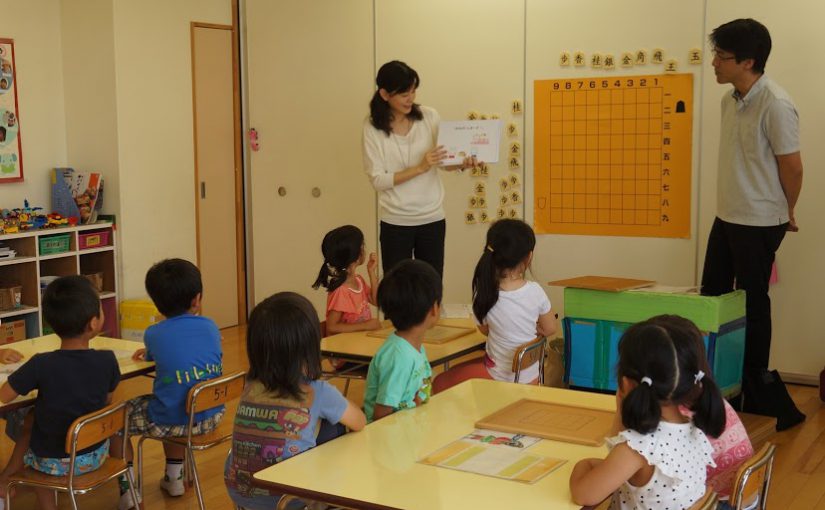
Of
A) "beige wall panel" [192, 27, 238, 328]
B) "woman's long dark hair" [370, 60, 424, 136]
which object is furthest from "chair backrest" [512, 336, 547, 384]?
"beige wall panel" [192, 27, 238, 328]

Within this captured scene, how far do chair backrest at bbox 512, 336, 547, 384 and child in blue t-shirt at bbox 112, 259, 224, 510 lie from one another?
42.3 inches

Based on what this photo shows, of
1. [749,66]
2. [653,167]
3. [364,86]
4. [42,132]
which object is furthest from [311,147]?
[749,66]

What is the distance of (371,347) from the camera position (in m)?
3.51

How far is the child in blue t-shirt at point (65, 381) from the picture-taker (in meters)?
2.89

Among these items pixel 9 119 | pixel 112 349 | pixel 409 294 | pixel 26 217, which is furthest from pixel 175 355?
pixel 9 119

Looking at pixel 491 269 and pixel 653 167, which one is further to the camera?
pixel 653 167

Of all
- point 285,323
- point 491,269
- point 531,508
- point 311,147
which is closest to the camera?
point 531,508

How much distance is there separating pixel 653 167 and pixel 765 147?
3.66ft

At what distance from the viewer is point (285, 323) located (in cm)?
247

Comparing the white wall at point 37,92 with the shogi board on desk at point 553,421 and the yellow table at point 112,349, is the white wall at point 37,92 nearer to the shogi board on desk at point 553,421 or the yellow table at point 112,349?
Answer: the yellow table at point 112,349

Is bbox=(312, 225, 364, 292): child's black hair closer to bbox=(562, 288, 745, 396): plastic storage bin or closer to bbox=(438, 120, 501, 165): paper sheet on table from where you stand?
bbox=(438, 120, 501, 165): paper sheet on table

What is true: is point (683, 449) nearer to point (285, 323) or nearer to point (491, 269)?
point (285, 323)

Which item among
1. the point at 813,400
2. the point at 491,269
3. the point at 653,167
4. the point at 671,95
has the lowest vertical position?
the point at 813,400

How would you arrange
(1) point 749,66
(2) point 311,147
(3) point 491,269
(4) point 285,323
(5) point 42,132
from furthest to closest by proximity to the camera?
(2) point 311,147 < (5) point 42,132 < (1) point 749,66 < (3) point 491,269 < (4) point 285,323
